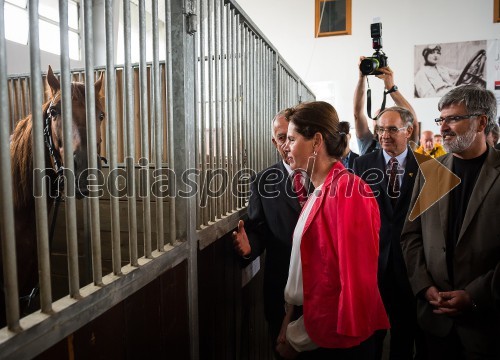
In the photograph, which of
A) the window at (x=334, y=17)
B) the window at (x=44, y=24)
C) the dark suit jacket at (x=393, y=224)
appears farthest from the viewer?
the window at (x=334, y=17)

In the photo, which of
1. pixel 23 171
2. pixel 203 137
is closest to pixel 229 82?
pixel 203 137

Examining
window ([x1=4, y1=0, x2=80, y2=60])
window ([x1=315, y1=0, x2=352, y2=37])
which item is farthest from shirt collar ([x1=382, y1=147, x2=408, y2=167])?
window ([x1=315, y1=0, x2=352, y2=37])

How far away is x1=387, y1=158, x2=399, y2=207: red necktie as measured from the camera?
195 cm

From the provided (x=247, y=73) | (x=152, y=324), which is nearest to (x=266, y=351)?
(x=152, y=324)

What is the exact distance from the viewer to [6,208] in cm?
61

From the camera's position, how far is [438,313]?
1.48 m

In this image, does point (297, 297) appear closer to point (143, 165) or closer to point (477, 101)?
point (143, 165)

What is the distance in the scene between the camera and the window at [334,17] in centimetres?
694

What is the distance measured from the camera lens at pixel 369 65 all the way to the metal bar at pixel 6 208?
7.28 feet

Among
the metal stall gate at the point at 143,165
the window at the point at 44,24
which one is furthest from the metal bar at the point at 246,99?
the window at the point at 44,24

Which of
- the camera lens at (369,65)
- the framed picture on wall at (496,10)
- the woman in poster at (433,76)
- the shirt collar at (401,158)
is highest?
the framed picture on wall at (496,10)

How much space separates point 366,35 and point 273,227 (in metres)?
6.41

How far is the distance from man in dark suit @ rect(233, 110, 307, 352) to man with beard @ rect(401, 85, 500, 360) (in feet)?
1.87

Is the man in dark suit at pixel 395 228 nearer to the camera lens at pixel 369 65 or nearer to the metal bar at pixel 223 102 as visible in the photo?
the camera lens at pixel 369 65
